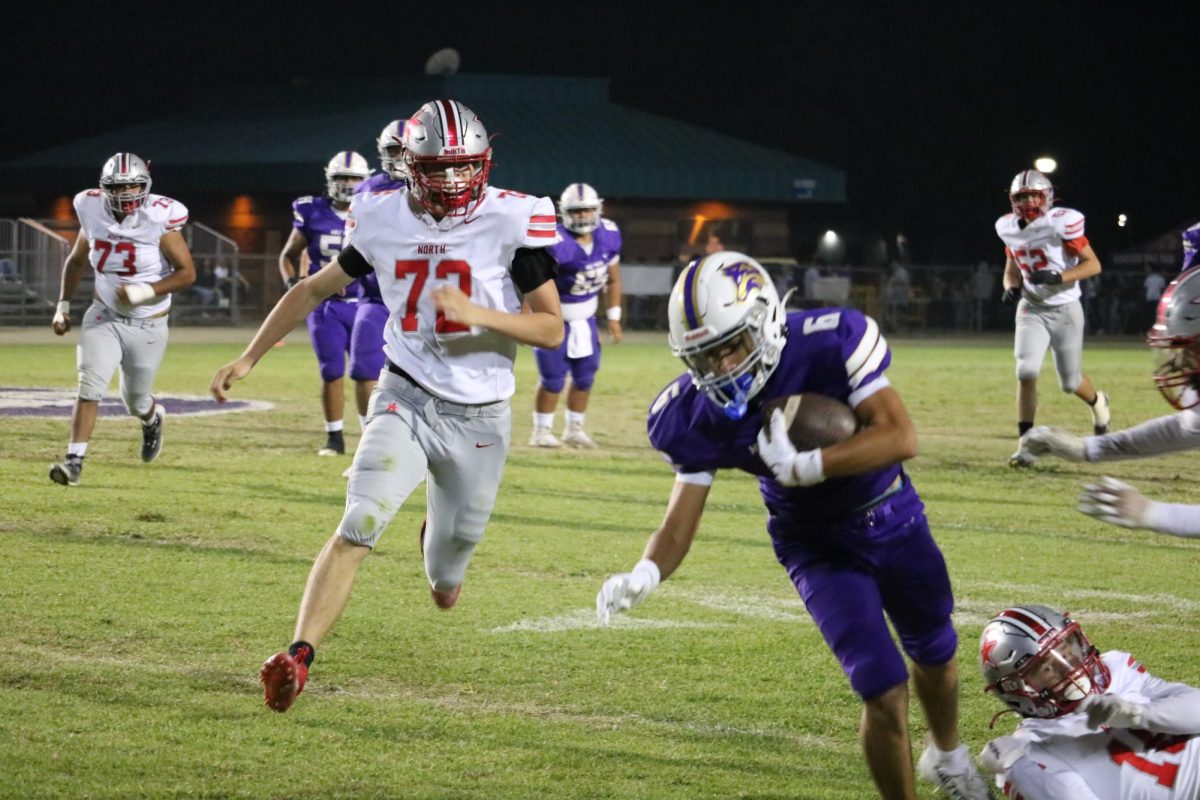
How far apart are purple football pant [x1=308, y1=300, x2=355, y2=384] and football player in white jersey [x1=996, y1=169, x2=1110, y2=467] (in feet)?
16.7

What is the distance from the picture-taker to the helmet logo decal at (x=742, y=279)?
13.2ft

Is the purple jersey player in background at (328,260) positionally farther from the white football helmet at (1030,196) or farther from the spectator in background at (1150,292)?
the spectator in background at (1150,292)

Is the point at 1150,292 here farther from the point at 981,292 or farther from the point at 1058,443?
the point at 1058,443

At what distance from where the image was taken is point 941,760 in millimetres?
4512

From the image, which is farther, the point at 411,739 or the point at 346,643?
the point at 346,643

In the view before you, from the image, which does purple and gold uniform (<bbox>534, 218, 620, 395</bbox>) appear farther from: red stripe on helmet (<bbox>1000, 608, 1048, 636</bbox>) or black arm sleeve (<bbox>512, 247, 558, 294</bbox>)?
red stripe on helmet (<bbox>1000, 608, 1048, 636</bbox>)

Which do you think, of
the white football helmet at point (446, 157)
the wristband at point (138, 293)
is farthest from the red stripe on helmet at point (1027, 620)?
the wristband at point (138, 293)

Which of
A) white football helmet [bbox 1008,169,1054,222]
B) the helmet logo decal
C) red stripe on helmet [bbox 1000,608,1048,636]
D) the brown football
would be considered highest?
white football helmet [bbox 1008,169,1054,222]

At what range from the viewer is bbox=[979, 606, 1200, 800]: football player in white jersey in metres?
4.03

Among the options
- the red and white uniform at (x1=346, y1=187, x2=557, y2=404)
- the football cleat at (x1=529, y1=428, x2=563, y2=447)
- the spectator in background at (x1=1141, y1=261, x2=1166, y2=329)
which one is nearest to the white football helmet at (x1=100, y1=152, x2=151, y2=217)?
the football cleat at (x1=529, y1=428, x2=563, y2=447)

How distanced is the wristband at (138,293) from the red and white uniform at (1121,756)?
6874mm

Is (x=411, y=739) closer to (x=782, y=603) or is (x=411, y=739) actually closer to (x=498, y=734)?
(x=498, y=734)

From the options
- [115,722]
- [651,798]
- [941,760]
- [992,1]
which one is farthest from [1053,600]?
[992,1]

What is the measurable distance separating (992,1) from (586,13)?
40.8ft
